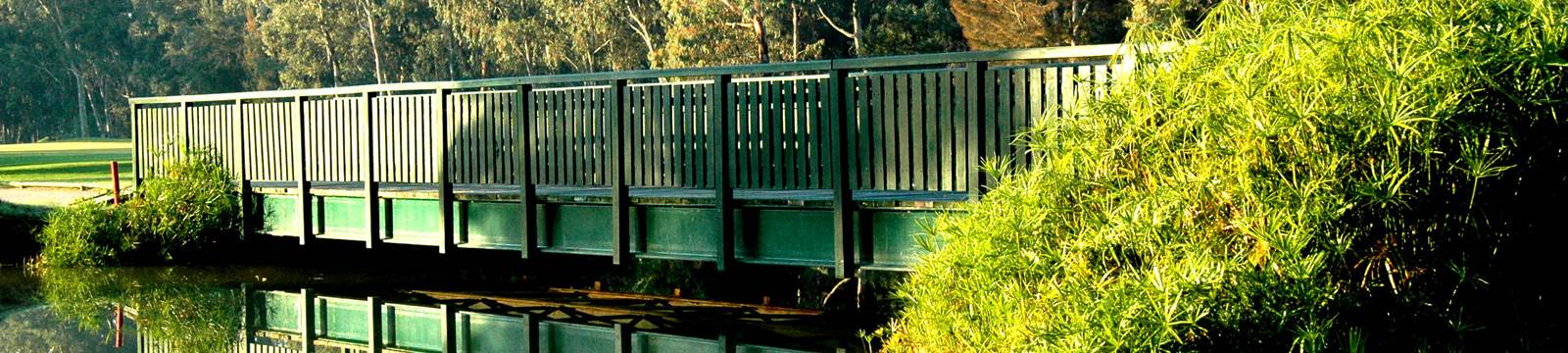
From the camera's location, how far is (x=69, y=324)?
15148 mm

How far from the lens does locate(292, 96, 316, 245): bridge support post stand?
55.4ft

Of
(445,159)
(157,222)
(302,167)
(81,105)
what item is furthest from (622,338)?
(81,105)

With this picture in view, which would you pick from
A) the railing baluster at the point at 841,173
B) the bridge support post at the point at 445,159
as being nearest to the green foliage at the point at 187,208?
the bridge support post at the point at 445,159

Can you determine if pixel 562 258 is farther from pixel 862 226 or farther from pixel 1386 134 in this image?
pixel 1386 134

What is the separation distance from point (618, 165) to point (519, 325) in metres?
3.31

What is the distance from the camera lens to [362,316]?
16.5 m

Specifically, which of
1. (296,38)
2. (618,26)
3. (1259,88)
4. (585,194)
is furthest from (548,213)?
(296,38)

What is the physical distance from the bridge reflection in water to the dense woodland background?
20.6m

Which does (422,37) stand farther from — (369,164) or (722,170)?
(722,170)

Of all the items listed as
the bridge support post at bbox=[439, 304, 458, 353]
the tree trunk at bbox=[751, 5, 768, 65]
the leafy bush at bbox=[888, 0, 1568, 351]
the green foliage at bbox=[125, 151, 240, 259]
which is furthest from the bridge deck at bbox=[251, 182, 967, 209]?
the tree trunk at bbox=[751, 5, 768, 65]

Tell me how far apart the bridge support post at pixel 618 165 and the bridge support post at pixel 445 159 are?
2.32 metres

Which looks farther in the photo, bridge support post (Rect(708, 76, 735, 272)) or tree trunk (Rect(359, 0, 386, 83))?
tree trunk (Rect(359, 0, 386, 83))

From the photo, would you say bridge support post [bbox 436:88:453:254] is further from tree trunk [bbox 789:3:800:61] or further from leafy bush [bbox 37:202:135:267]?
tree trunk [bbox 789:3:800:61]

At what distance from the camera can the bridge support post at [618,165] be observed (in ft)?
42.8
